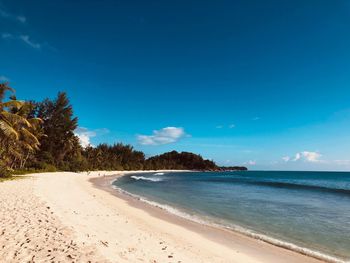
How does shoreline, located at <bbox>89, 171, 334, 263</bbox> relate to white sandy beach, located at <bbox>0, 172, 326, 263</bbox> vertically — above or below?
below

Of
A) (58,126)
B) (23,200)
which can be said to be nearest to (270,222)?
(23,200)

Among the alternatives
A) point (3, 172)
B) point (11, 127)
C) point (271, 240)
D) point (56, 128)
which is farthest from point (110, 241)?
point (56, 128)

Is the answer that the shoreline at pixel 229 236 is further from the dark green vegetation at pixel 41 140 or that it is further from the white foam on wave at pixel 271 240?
the dark green vegetation at pixel 41 140

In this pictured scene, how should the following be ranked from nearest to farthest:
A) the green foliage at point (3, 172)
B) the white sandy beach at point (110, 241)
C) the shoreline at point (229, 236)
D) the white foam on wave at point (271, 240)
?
the white sandy beach at point (110, 241) < the white foam on wave at point (271, 240) < the shoreline at point (229, 236) < the green foliage at point (3, 172)

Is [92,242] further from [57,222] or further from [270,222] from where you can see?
[270,222]

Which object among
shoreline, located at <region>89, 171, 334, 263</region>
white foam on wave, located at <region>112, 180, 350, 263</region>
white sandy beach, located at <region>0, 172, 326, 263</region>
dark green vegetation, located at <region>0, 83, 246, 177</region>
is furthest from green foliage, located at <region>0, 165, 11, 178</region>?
white foam on wave, located at <region>112, 180, 350, 263</region>

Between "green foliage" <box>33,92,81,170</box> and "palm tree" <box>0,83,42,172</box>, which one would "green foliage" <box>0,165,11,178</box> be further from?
"green foliage" <box>33,92,81,170</box>

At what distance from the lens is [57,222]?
9398mm

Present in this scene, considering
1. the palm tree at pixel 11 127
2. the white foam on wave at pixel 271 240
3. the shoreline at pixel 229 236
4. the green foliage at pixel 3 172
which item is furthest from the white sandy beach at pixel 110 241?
the green foliage at pixel 3 172

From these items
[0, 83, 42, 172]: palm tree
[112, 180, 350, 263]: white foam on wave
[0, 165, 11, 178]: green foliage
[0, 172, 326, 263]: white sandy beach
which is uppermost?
[0, 83, 42, 172]: palm tree

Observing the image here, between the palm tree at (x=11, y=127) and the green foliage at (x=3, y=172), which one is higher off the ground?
the palm tree at (x=11, y=127)

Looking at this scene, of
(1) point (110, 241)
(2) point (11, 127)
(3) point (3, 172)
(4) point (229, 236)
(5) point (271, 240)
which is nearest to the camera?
(1) point (110, 241)

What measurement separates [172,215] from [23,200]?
825 centimetres

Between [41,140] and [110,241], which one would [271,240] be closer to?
[110,241]
